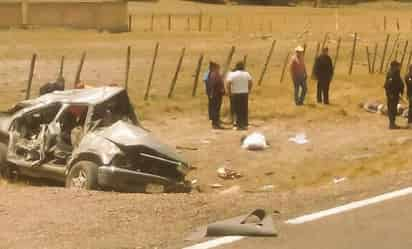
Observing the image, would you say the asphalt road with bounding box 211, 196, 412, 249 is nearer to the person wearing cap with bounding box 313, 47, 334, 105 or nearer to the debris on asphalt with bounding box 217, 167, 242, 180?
the debris on asphalt with bounding box 217, 167, 242, 180

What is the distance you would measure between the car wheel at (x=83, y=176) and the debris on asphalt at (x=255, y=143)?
5.67 meters

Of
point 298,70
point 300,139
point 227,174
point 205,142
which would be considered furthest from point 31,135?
point 298,70

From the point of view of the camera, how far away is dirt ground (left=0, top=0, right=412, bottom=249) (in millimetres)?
8500

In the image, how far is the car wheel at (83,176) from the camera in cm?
1326

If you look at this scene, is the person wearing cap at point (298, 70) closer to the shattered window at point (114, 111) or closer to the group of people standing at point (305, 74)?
the group of people standing at point (305, 74)

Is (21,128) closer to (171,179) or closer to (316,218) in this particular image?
(171,179)

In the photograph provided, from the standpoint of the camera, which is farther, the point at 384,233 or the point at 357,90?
the point at 357,90

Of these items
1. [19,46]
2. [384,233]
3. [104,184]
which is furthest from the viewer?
[19,46]

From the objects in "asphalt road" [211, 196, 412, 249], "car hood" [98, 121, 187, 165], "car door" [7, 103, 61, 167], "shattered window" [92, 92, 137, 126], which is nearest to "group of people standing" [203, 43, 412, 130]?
"shattered window" [92, 92, 137, 126]

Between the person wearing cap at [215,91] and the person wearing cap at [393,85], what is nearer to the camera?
the person wearing cap at [393,85]

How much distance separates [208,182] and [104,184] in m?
3.13

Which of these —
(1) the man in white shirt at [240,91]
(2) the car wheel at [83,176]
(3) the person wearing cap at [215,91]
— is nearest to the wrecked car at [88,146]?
(2) the car wheel at [83,176]

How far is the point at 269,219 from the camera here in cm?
827

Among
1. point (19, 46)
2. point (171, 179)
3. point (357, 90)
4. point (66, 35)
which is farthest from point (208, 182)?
point (66, 35)
